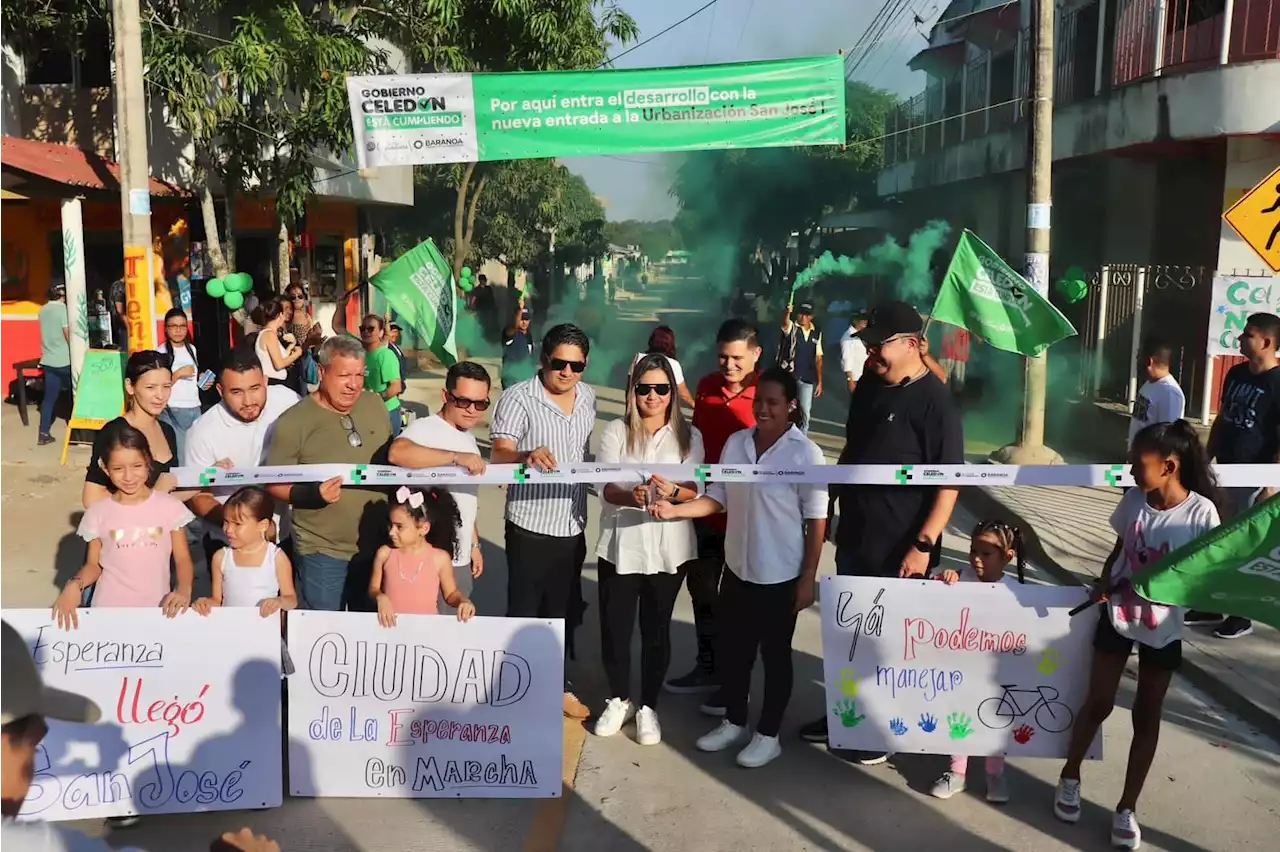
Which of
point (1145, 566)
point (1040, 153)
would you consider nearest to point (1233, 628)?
point (1145, 566)

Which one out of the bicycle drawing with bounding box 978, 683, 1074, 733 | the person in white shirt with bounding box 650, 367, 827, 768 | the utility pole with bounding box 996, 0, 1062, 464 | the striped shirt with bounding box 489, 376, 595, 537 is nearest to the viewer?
the bicycle drawing with bounding box 978, 683, 1074, 733

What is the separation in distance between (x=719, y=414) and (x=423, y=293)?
9.28 ft

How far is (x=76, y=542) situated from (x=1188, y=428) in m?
7.71

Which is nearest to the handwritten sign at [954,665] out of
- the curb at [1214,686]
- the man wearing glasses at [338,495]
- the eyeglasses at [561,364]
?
the curb at [1214,686]

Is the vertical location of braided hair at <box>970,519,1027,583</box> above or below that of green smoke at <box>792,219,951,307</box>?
below

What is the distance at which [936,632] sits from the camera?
14.8 ft

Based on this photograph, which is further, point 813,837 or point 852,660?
point 852,660

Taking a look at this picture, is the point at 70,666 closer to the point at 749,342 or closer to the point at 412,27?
the point at 749,342

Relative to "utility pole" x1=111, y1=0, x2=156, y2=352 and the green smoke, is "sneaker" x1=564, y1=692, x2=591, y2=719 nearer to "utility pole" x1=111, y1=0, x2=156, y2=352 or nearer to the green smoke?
"utility pole" x1=111, y1=0, x2=156, y2=352

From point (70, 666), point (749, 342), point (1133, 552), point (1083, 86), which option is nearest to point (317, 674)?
point (70, 666)

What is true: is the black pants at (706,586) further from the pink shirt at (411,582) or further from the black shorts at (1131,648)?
the black shorts at (1131,648)

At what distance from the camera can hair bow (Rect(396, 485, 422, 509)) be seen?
4461 mm

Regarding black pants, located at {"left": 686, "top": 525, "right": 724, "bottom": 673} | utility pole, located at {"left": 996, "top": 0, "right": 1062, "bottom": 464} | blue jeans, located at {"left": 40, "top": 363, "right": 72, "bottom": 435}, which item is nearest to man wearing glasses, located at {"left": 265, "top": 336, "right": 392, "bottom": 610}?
black pants, located at {"left": 686, "top": 525, "right": 724, "bottom": 673}

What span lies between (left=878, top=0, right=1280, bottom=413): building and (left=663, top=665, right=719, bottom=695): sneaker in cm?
889
